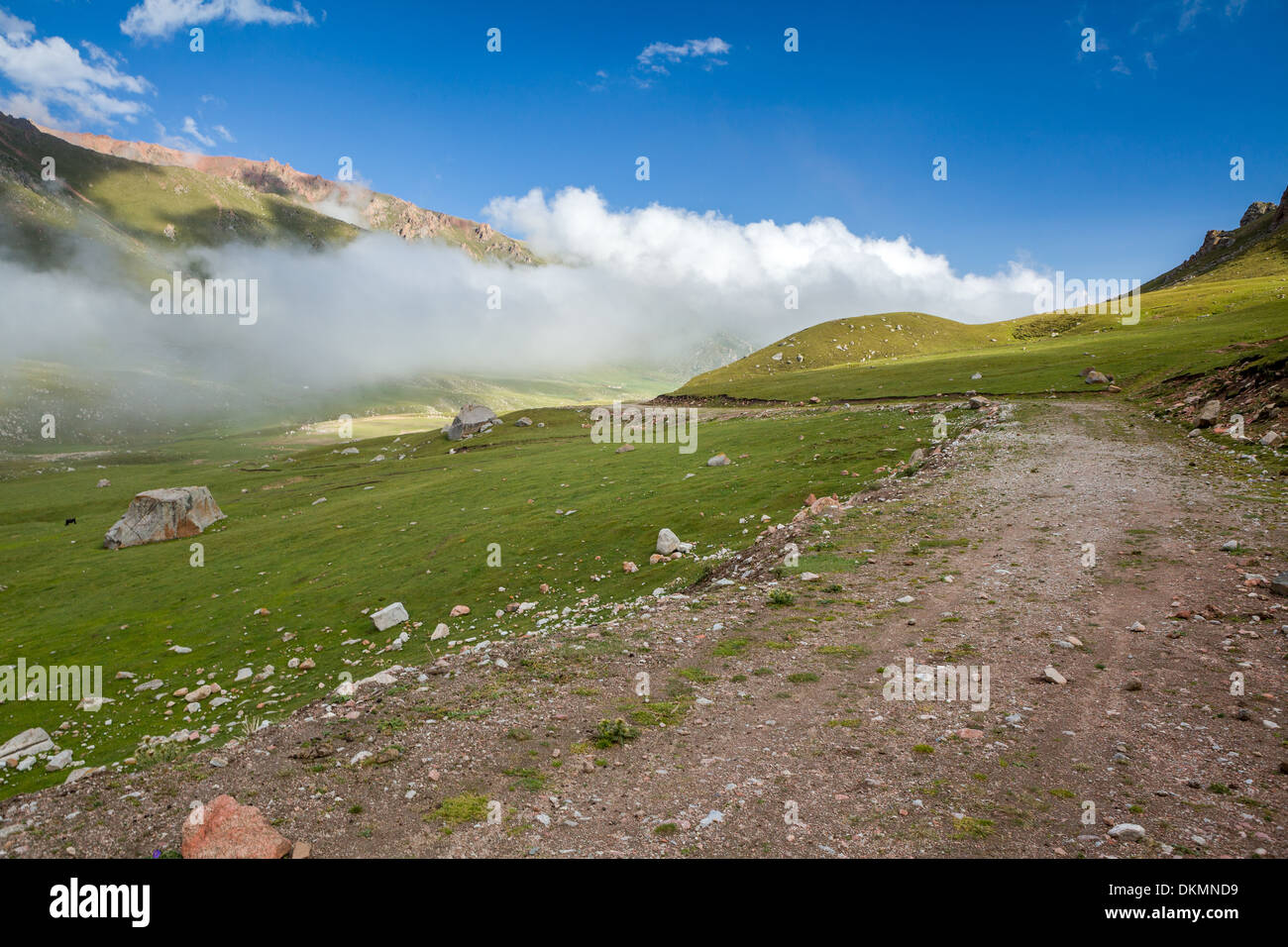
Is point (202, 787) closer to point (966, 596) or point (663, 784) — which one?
point (663, 784)

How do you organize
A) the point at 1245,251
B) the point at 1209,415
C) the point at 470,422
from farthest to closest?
the point at 1245,251
the point at 470,422
the point at 1209,415

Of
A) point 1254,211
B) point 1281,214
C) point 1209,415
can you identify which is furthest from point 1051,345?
point 1254,211

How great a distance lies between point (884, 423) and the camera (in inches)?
1719

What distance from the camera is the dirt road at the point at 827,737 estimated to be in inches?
265

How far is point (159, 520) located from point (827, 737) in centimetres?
6489

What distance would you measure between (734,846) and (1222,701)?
822 cm

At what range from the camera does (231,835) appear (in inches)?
252

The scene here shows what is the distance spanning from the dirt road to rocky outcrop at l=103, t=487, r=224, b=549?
56.1 metres

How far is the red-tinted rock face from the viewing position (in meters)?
6.30

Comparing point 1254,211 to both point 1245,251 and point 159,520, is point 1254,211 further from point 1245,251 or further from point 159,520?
point 159,520
